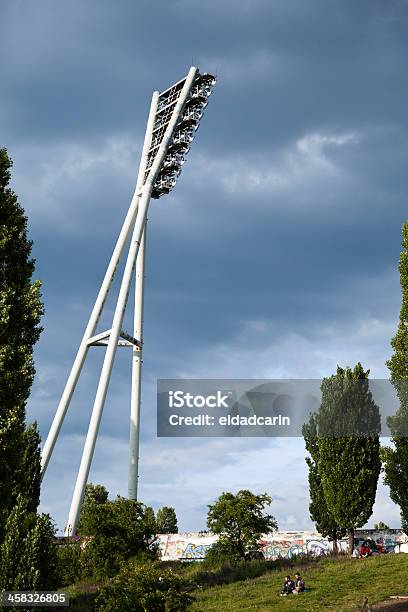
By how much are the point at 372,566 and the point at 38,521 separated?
74.9 feet

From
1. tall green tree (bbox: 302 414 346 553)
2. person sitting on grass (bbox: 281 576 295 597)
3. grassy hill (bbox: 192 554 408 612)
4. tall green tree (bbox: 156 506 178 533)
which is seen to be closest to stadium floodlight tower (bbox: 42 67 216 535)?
tall green tree (bbox: 302 414 346 553)

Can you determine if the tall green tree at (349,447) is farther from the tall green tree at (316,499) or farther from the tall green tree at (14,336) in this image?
the tall green tree at (14,336)

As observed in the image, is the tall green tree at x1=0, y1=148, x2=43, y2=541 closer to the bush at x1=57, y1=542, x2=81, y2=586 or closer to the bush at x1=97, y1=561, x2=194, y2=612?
the bush at x1=97, y1=561, x2=194, y2=612

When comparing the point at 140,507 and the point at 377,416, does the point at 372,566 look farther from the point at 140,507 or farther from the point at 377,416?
the point at 140,507

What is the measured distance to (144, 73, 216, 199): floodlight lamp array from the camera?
69125 millimetres

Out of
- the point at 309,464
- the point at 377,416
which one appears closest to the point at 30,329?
the point at 377,416

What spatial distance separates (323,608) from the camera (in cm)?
3284

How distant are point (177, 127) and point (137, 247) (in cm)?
1399

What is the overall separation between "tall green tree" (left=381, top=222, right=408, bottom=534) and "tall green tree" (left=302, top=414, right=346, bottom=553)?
7150mm

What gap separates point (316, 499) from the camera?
58.8 meters

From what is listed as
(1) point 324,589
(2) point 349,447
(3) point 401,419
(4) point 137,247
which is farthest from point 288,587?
(4) point 137,247

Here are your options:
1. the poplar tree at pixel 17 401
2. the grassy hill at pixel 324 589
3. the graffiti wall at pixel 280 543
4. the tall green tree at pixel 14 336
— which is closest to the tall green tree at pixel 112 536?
the grassy hill at pixel 324 589

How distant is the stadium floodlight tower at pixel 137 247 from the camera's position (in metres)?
56.8

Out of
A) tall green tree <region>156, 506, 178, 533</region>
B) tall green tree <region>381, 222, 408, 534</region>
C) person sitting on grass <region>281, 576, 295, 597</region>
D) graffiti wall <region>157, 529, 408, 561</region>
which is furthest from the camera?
tall green tree <region>156, 506, 178, 533</region>
